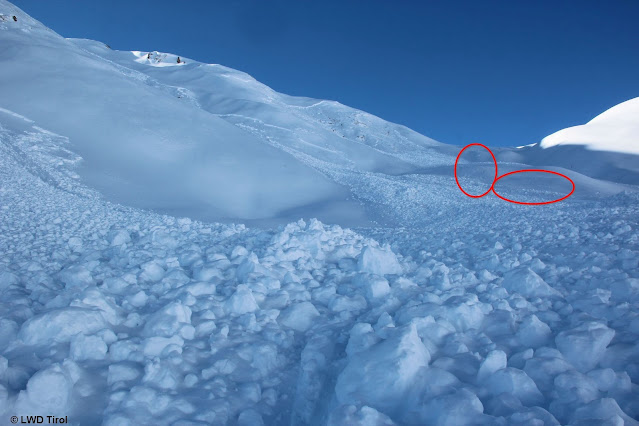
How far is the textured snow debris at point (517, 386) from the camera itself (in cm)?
198

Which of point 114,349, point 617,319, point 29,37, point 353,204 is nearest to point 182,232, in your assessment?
point 114,349

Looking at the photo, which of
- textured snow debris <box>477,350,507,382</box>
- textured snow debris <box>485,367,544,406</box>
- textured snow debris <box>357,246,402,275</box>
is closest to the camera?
textured snow debris <box>485,367,544,406</box>

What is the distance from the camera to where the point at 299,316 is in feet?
10.2

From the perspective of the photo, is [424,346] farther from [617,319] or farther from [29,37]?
[29,37]

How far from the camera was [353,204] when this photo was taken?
988 centimetres

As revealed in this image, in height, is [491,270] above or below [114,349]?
above

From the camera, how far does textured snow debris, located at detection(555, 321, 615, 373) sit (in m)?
2.32

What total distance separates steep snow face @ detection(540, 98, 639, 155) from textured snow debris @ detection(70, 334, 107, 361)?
83.2 feet

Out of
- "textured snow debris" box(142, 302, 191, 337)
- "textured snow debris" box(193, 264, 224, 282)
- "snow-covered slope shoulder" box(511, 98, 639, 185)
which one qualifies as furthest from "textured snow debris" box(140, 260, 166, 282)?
"snow-covered slope shoulder" box(511, 98, 639, 185)

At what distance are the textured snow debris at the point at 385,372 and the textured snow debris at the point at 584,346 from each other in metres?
0.88

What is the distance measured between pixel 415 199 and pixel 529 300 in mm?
6951

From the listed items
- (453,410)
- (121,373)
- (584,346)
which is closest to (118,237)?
(121,373)

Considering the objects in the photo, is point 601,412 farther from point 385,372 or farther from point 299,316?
point 299,316

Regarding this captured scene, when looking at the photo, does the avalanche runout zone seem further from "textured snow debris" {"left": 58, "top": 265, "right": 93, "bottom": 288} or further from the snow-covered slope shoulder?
the snow-covered slope shoulder
